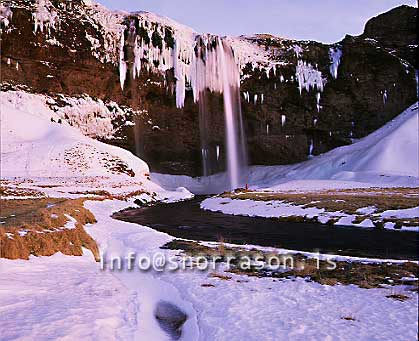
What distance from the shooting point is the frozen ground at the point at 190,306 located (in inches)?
287

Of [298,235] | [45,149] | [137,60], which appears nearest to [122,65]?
[137,60]

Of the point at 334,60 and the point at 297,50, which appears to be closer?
the point at 297,50

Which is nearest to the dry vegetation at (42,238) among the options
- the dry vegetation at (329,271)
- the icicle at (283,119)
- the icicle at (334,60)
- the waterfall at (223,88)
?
the dry vegetation at (329,271)

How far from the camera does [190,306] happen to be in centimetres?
938

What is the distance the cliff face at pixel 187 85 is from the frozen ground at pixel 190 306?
183ft

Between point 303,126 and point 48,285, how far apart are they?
238 feet

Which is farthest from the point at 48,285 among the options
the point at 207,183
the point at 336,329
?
the point at 207,183

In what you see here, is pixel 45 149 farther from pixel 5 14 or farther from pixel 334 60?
pixel 334 60

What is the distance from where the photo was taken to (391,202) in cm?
2762

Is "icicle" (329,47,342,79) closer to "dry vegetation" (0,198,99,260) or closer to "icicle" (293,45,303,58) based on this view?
"icicle" (293,45,303,58)

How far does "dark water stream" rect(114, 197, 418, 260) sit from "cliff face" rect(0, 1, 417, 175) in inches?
1680

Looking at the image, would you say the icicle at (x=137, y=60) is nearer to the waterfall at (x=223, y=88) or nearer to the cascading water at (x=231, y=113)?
the waterfall at (x=223, y=88)

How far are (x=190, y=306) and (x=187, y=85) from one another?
197 ft

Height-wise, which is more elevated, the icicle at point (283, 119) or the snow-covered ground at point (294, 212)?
the icicle at point (283, 119)
